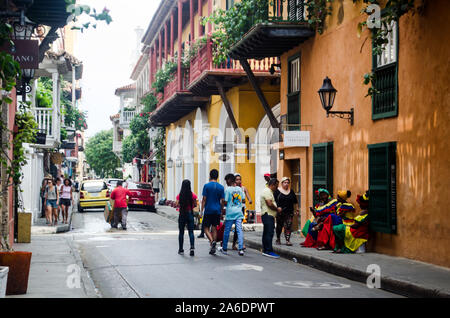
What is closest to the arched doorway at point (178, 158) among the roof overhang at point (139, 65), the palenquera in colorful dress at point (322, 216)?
the roof overhang at point (139, 65)

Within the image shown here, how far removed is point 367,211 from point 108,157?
8766cm

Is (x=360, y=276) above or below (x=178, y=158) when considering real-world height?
below

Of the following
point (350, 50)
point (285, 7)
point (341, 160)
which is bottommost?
point (341, 160)

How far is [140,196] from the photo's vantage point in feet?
119

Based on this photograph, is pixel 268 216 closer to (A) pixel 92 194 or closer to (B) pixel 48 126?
(B) pixel 48 126

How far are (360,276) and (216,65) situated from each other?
42.2 ft

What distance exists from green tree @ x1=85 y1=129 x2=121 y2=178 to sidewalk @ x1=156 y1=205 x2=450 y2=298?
8542 centimetres

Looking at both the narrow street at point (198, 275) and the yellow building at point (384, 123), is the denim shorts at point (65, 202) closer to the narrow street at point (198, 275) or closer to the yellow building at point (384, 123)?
the narrow street at point (198, 275)

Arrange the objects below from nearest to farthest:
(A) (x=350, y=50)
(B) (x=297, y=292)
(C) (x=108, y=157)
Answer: (B) (x=297, y=292) → (A) (x=350, y=50) → (C) (x=108, y=157)

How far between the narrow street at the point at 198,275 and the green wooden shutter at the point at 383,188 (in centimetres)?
178

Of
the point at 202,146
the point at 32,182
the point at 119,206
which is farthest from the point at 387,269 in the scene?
the point at 202,146

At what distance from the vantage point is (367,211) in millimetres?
14086
